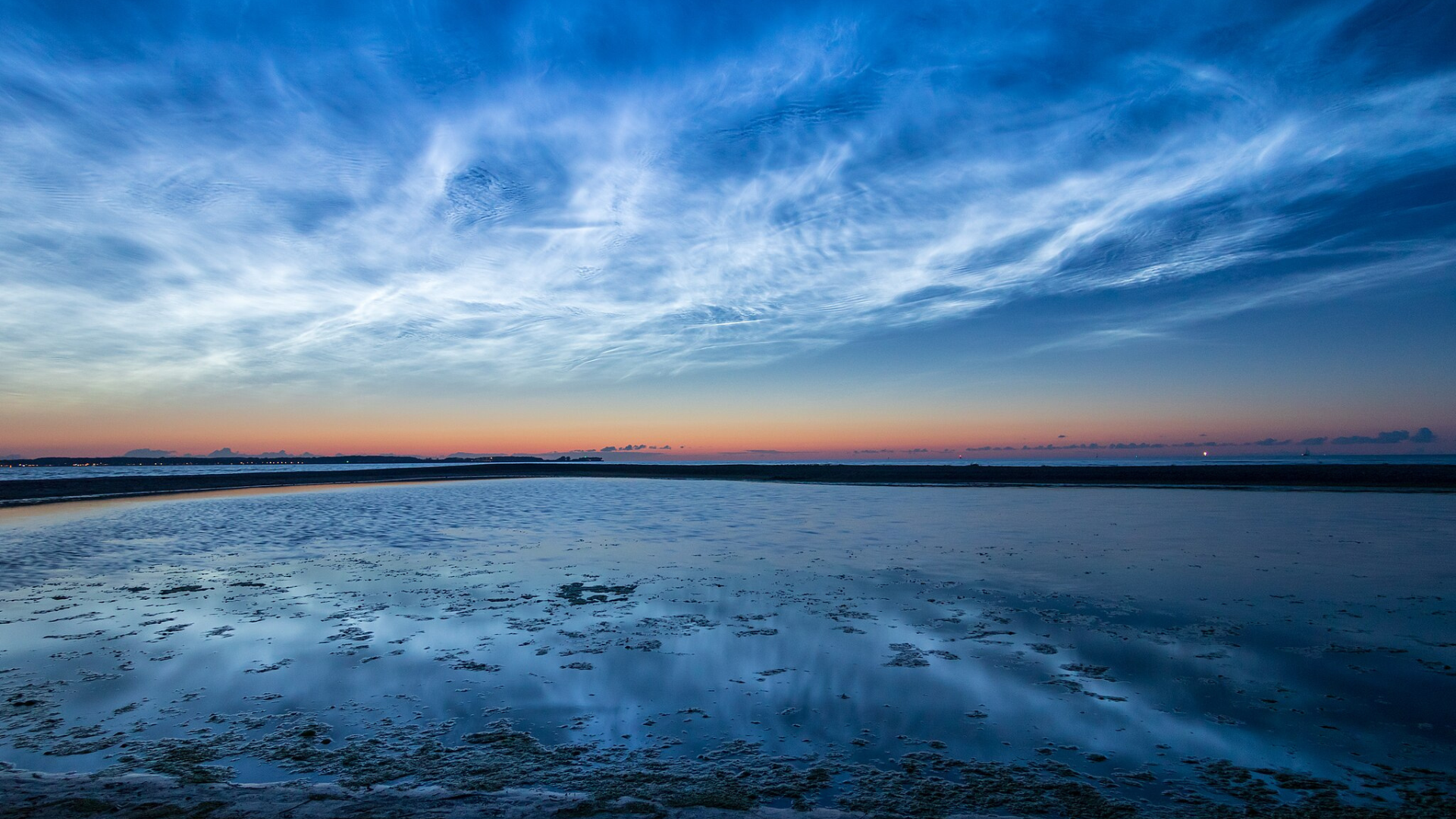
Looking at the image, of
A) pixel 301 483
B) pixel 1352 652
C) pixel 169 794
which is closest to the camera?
pixel 169 794

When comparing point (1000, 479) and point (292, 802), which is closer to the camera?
A: point (292, 802)

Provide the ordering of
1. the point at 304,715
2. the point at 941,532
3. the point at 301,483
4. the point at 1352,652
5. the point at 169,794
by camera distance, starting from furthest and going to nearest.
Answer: the point at 301,483 < the point at 941,532 < the point at 1352,652 < the point at 304,715 < the point at 169,794

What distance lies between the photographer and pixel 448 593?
1196 cm

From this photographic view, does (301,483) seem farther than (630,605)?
Yes

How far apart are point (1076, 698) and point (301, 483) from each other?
6595cm

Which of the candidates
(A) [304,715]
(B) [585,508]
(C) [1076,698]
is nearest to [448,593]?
(A) [304,715]

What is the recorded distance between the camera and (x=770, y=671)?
7.65 m

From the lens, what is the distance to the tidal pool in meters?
5.09

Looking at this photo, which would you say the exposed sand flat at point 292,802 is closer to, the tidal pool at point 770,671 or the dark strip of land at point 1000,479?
the tidal pool at point 770,671

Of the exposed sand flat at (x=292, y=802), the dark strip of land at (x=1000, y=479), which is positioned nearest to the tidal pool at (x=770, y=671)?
the exposed sand flat at (x=292, y=802)

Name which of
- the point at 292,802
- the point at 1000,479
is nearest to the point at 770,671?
the point at 292,802

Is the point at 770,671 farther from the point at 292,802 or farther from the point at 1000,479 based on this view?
the point at 1000,479

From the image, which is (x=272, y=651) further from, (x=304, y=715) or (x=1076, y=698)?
(x=1076, y=698)

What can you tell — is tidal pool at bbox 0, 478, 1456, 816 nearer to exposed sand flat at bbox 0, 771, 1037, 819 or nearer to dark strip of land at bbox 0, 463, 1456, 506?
exposed sand flat at bbox 0, 771, 1037, 819
